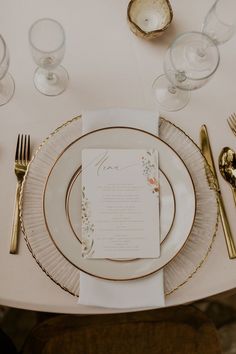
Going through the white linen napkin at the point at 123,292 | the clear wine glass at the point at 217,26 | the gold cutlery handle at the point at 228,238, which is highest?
the clear wine glass at the point at 217,26

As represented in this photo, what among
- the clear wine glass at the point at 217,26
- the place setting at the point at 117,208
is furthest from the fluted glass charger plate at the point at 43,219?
the clear wine glass at the point at 217,26

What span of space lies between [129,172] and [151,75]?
219mm

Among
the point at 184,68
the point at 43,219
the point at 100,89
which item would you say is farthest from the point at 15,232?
the point at 184,68

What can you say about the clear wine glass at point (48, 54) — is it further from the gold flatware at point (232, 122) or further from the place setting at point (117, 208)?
the gold flatware at point (232, 122)

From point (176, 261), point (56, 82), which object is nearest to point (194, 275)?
point (176, 261)

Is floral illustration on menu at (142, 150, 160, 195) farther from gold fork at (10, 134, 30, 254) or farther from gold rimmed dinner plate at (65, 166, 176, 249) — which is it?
gold fork at (10, 134, 30, 254)

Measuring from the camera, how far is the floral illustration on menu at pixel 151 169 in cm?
74

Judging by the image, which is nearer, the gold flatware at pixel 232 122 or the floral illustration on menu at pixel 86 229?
the floral illustration on menu at pixel 86 229

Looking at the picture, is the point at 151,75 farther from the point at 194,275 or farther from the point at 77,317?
the point at 77,317

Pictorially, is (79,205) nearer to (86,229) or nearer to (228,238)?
(86,229)

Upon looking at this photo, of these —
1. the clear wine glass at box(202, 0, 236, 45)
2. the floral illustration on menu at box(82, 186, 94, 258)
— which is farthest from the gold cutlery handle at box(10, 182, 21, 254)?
the clear wine glass at box(202, 0, 236, 45)

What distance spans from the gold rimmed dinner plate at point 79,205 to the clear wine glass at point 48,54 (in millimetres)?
184

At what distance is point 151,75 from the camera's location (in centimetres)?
83

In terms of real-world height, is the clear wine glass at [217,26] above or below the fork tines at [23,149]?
above
